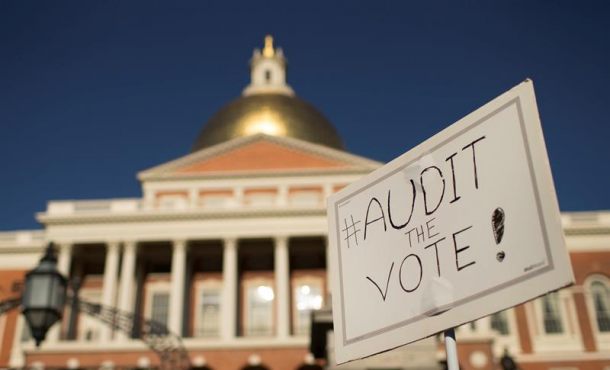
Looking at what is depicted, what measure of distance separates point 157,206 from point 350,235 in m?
41.9

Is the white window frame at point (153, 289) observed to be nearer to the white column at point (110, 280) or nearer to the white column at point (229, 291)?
the white column at point (110, 280)

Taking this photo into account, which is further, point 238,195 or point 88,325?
point 238,195

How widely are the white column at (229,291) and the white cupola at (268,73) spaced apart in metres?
21.2

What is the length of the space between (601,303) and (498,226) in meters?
44.5

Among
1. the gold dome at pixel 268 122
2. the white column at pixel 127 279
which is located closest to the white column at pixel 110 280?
the white column at pixel 127 279

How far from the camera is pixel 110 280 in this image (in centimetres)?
4162

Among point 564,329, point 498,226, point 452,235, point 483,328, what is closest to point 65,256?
point 483,328

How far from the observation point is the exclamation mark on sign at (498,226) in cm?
271

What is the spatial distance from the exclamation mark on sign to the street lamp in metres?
6.06

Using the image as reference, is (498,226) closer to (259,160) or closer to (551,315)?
(551,315)

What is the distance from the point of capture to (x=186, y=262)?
44.0 m

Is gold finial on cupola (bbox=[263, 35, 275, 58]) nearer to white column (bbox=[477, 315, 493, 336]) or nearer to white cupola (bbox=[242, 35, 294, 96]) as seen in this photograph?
white cupola (bbox=[242, 35, 294, 96])

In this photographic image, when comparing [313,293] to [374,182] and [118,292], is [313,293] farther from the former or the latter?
A: [374,182]

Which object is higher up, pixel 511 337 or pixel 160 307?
pixel 160 307
